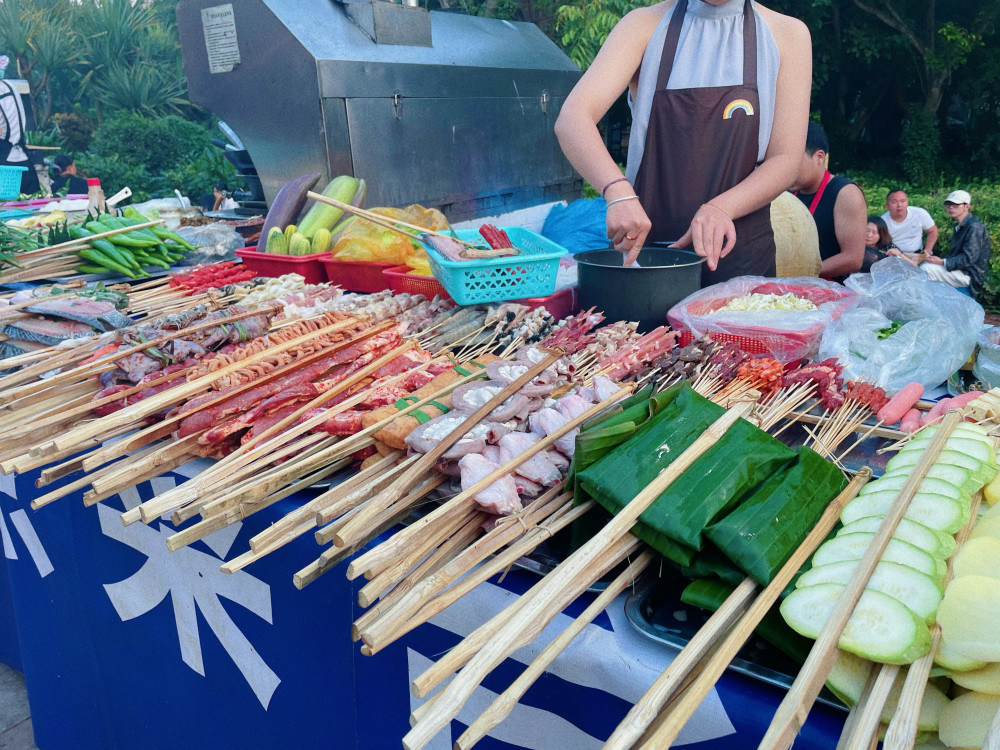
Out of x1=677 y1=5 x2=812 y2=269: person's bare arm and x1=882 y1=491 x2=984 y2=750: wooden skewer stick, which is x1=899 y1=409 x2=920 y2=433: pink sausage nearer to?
x1=882 y1=491 x2=984 y2=750: wooden skewer stick

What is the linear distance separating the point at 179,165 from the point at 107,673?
22.8m

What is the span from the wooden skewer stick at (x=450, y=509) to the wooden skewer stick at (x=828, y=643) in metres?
0.72

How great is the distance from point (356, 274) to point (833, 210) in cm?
357

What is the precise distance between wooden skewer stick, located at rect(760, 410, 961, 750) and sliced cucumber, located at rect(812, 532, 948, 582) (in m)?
0.02

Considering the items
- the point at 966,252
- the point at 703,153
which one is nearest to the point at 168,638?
the point at 703,153

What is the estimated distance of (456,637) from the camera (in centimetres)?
159

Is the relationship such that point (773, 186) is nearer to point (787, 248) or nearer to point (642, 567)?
point (787, 248)

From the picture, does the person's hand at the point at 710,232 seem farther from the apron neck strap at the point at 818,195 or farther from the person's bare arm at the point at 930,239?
the person's bare arm at the point at 930,239

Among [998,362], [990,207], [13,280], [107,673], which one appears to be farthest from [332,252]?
[990,207]

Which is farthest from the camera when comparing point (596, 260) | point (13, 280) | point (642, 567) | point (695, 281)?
point (13, 280)

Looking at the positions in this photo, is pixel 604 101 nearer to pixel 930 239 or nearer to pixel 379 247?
pixel 379 247

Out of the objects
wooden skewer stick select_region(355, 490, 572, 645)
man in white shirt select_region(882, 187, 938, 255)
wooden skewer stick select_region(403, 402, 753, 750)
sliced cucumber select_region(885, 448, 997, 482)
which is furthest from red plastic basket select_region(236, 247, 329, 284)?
man in white shirt select_region(882, 187, 938, 255)

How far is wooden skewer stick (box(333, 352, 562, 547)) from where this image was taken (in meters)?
1.44

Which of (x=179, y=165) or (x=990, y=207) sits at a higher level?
(x=179, y=165)
